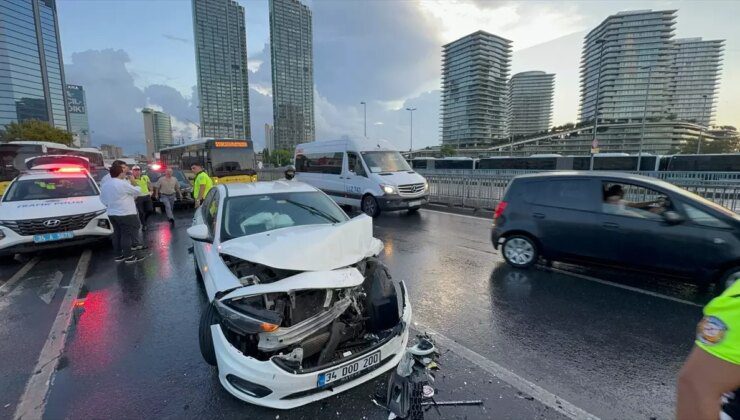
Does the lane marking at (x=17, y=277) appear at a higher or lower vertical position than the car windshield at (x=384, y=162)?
lower

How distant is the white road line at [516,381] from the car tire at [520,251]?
2.91m

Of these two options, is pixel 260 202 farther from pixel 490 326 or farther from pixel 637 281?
pixel 637 281

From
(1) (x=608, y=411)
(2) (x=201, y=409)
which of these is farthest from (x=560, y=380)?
(2) (x=201, y=409)

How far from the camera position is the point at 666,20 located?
172ft

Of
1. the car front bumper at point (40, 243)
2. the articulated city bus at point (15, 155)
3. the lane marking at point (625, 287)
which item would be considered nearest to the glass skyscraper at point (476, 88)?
the articulated city bus at point (15, 155)

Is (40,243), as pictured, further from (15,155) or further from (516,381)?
(15,155)

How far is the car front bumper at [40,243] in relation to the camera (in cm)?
617

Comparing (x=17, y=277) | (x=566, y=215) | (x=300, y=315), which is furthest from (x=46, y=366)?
(x=566, y=215)

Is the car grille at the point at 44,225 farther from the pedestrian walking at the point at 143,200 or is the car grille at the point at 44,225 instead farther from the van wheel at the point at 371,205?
the van wheel at the point at 371,205

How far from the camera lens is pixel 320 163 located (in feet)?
44.3

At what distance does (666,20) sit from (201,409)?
247 ft

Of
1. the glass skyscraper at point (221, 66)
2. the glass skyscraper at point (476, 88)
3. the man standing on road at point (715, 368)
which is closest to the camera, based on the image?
the man standing on road at point (715, 368)

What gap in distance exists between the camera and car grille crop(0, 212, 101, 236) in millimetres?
6227

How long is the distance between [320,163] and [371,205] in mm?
3576
